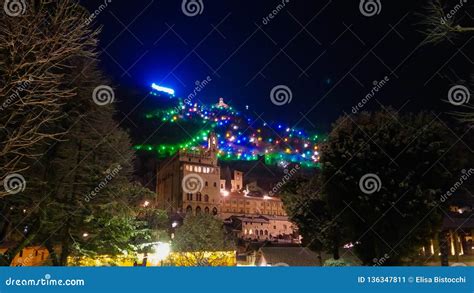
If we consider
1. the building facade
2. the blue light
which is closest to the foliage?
the building facade

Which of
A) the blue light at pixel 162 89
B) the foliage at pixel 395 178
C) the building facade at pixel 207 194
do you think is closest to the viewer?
the foliage at pixel 395 178

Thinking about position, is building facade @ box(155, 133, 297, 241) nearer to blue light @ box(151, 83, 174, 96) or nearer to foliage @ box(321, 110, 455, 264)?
blue light @ box(151, 83, 174, 96)

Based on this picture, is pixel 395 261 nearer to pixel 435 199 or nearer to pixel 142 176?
pixel 435 199

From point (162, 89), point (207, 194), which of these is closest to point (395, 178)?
point (207, 194)

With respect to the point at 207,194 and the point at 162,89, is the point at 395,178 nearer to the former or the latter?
the point at 207,194

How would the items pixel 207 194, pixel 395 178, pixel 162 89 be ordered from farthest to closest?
A: pixel 162 89, pixel 207 194, pixel 395 178

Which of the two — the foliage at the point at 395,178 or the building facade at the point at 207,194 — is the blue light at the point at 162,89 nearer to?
the building facade at the point at 207,194

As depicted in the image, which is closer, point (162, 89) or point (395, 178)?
point (395, 178)

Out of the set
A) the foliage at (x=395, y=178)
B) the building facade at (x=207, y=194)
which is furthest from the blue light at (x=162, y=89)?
the foliage at (x=395, y=178)

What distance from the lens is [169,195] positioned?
82.2 meters

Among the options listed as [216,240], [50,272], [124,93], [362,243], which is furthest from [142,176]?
[50,272]

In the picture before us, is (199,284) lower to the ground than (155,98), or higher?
lower

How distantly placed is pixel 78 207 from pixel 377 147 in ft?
40.3

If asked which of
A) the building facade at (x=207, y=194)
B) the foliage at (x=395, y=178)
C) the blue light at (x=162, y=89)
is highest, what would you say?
the blue light at (x=162, y=89)
